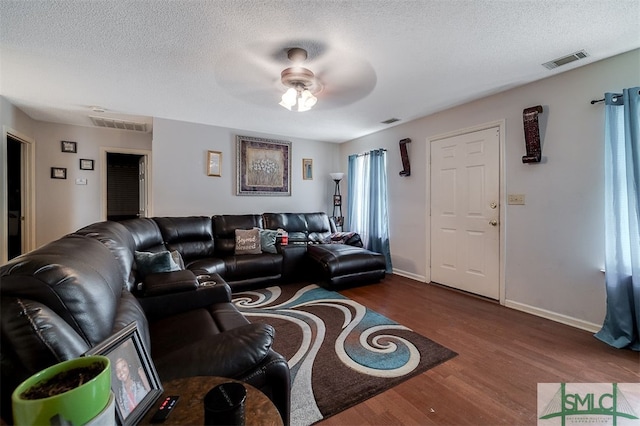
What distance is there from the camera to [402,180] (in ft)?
14.2

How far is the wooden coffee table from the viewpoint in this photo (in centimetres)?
69

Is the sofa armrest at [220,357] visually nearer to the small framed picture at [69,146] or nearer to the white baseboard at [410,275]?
the white baseboard at [410,275]

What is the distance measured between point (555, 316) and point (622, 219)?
1.05 meters

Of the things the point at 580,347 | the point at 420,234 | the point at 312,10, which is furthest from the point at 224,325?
the point at 420,234

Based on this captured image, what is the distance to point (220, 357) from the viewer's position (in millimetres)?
1006

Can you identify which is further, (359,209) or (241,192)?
(359,209)

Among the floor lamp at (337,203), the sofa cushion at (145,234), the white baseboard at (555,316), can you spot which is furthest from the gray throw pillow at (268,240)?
the white baseboard at (555,316)

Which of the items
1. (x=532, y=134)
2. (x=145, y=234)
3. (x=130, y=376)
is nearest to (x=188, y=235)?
(x=145, y=234)

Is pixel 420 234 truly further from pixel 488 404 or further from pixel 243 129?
pixel 243 129

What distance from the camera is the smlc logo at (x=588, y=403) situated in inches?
57.5

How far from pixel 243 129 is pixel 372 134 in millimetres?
2223

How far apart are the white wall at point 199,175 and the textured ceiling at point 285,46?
0.78 meters

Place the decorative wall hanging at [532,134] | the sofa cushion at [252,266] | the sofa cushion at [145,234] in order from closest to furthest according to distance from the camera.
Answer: the sofa cushion at [145,234], the decorative wall hanging at [532,134], the sofa cushion at [252,266]

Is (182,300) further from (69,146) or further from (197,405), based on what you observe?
(69,146)
